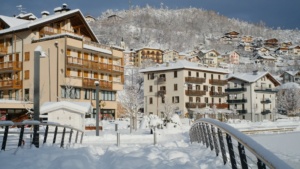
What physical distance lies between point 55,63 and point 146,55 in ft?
317

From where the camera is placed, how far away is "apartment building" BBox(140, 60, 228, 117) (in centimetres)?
6925

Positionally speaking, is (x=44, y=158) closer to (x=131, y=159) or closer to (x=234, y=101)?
(x=131, y=159)

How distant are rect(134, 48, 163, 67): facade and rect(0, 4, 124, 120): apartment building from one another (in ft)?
284

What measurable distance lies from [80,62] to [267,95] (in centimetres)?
4627

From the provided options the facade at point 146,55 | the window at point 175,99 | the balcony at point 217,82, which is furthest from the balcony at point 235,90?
the facade at point 146,55

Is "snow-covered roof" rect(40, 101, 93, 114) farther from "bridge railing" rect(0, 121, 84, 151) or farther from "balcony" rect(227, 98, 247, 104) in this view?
"balcony" rect(227, 98, 247, 104)

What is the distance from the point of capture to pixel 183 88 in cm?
6906

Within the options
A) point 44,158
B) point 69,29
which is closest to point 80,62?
point 69,29

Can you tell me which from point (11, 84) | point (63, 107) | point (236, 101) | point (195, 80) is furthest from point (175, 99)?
point (63, 107)

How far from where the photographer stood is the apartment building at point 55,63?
5147 cm

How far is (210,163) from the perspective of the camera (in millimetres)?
7527

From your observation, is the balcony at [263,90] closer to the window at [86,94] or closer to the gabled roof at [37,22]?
the window at [86,94]

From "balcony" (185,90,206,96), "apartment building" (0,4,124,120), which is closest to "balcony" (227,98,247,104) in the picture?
"balcony" (185,90,206,96)

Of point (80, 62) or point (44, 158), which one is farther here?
point (80, 62)
